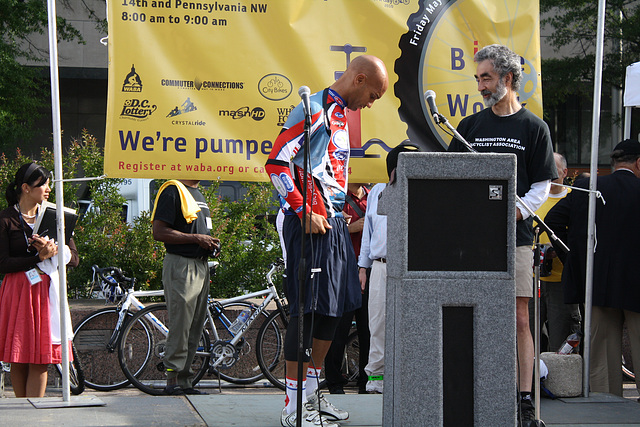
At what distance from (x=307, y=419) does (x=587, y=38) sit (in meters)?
18.3

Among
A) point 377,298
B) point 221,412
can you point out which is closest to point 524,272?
point 221,412

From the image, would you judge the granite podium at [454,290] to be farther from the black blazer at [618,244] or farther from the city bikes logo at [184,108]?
the black blazer at [618,244]

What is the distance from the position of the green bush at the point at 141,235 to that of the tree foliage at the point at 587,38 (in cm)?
1237

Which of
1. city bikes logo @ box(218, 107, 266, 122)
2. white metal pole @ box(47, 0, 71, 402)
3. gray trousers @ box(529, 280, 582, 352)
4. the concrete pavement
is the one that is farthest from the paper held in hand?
gray trousers @ box(529, 280, 582, 352)

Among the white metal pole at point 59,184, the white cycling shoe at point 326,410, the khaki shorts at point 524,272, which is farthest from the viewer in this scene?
the white metal pole at point 59,184

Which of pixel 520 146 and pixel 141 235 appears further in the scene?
pixel 141 235

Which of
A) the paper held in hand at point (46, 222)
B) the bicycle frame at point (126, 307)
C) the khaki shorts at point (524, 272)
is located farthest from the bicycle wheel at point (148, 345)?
the khaki shorts at point (524, 272)

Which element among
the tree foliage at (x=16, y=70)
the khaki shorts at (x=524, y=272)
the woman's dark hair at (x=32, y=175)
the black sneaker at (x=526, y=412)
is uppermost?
the tree foliage at (x=16, y=70)

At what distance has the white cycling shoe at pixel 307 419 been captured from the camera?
15.1 ft

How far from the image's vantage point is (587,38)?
20.6m

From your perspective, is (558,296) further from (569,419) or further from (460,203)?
(460,203)

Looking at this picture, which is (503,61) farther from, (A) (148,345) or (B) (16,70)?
(B) (16,70)

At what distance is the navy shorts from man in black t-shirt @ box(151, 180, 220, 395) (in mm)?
2612

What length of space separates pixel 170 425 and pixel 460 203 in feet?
7.06
